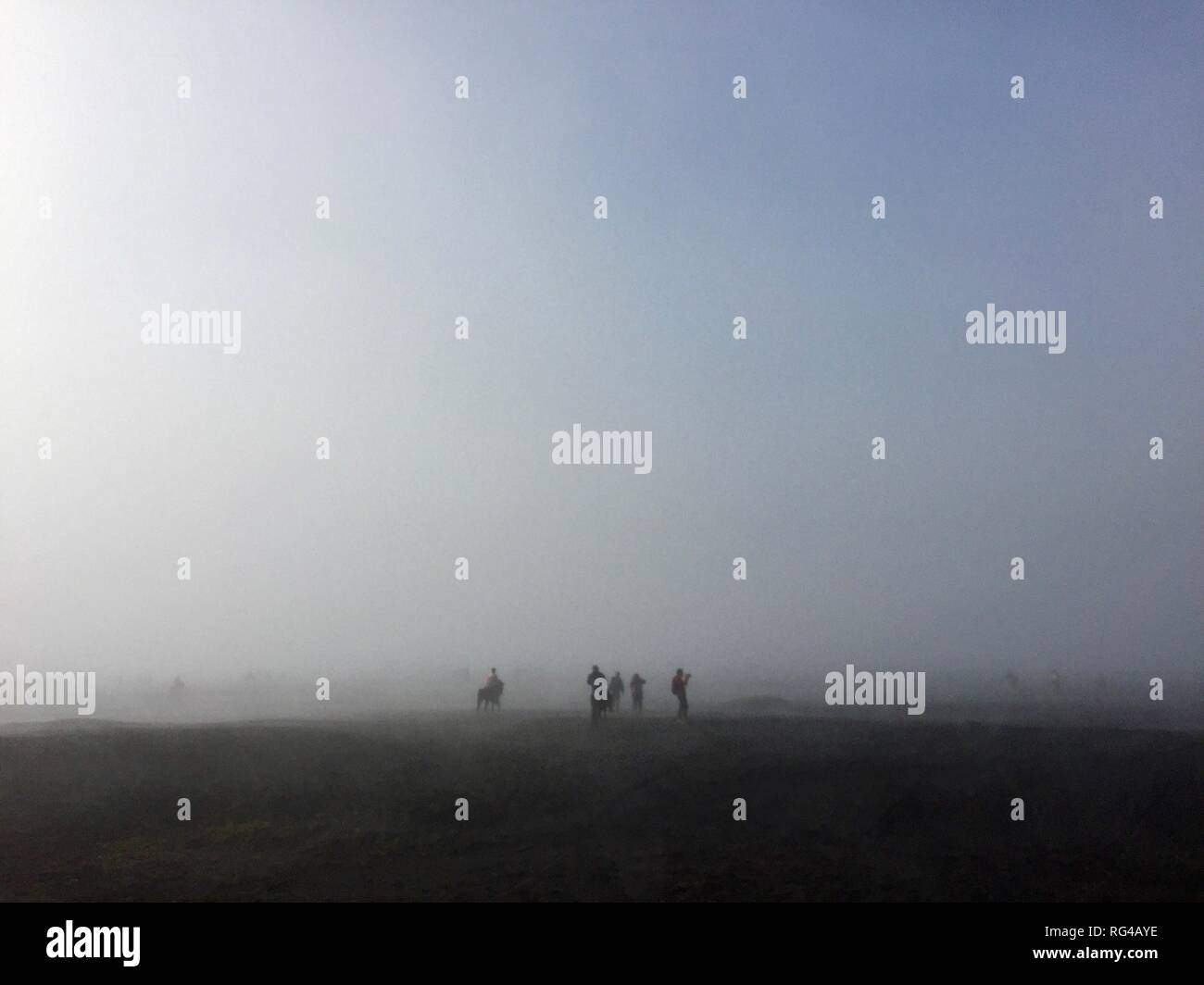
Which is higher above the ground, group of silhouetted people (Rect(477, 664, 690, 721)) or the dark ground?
group of silhouetted people (Rect(477, 664, 690, 721))

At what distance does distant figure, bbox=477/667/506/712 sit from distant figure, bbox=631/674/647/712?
857mm

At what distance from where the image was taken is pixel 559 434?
5.91 meters

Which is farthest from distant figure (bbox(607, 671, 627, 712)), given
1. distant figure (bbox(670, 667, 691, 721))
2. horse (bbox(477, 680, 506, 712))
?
horse (bbox(477, 680, 506, 712))

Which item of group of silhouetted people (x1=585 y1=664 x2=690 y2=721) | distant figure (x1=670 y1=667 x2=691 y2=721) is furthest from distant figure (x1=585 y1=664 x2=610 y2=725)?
distant figure (x1=670 y1=667 x2=691 y2=721)

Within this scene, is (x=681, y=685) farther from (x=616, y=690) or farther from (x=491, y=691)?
(x=491, y=691)

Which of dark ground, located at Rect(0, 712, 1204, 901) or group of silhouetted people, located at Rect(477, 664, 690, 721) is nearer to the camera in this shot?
dark ground, located at Rect(0, 712, 1204, 901)

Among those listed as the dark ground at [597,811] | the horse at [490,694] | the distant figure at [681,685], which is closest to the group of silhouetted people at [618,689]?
the distant figure at [681,685]

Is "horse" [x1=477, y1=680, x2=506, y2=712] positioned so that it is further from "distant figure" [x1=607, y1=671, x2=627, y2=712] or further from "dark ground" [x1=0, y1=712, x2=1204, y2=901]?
"distant figure" [x1=607, y1=671, x2=627, y2=712]

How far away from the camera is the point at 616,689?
19.1 feet

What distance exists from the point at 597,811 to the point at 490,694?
1057 millimetres

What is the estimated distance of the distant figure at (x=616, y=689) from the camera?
19.1ft

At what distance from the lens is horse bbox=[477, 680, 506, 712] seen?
19.0 ft

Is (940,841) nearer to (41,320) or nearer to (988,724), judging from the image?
(988,724)

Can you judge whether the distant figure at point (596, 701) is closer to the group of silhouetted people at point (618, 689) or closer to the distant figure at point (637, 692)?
the group of silhouetted people at point (618, 689)
